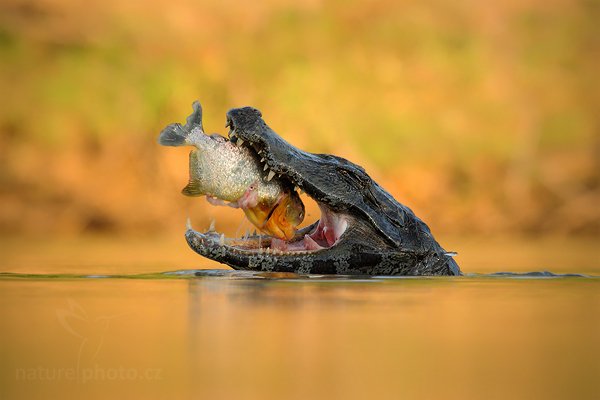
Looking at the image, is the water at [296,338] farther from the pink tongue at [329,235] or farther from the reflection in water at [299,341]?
the pink tongue at [329,235]

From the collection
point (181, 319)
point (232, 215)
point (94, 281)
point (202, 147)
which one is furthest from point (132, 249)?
point (181, 319)

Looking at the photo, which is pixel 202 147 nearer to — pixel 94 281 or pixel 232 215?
pixel 94 281

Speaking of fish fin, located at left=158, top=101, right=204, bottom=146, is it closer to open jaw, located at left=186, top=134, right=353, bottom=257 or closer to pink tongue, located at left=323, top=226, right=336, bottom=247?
open jaw, located at left=186, top=134, right=353, bottom=257

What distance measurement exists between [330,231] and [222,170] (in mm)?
1020

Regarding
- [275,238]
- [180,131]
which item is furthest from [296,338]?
[275,238]

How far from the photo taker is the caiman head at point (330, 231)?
8.05 metres

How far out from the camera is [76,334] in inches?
216

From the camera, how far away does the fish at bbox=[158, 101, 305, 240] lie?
26.4ft

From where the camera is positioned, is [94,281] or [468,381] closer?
[468,381]

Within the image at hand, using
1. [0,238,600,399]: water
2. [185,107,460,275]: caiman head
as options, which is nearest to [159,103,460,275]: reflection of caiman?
[185,107,460,275]: caiman head

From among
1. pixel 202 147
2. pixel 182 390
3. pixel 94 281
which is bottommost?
pixel 182 390

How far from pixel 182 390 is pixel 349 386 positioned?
2.02ft

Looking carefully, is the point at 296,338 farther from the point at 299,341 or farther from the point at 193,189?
the point at 193,189

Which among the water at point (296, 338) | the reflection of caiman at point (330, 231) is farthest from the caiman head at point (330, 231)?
the water at point (296, 338)
